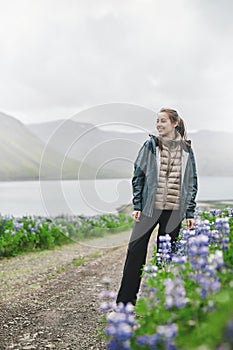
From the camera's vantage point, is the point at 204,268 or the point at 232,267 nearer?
the point at 204,268

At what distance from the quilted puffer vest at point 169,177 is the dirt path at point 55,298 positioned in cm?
139

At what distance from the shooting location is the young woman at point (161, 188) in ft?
14.5

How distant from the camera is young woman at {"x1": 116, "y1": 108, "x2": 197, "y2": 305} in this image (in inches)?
174

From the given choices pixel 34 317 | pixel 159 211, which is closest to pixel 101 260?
pixel 34 317

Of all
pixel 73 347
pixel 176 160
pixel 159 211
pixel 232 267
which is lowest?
pixel 73 347

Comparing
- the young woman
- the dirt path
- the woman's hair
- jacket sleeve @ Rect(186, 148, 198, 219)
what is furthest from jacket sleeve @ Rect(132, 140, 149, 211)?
the dirt path

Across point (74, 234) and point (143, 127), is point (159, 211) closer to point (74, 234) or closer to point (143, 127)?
point (143, 127)

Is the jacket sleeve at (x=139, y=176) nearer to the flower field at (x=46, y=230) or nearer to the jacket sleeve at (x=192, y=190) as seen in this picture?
the jacket sleeve at (x=192, y=190)

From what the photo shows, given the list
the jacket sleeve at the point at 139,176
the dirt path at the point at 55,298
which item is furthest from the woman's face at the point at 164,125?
the dirt path at the point at 55,298

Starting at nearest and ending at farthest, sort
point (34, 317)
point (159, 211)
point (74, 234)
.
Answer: point (159, 211), point (34, 317), point (74, 234)

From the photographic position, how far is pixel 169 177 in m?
4.50

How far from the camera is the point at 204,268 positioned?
2.60 metres

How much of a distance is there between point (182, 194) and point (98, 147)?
3.66 metres

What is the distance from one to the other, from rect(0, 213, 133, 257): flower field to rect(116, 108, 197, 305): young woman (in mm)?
5337
